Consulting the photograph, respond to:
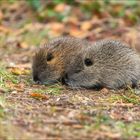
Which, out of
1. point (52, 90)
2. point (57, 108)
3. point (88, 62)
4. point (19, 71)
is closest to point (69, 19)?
point (19, 71)

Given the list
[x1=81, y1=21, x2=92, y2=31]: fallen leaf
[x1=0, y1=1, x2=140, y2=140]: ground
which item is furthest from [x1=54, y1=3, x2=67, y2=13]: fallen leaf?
[x1=0, y1=1, x2=140, y2=140]: ground

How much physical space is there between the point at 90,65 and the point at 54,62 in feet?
1.71

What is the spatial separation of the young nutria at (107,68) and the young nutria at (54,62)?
110mm

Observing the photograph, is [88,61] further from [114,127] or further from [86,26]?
[86,26]

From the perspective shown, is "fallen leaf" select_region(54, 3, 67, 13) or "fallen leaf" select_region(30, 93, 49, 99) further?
"fallen leaf" select_region(54, 3, 67, 13)

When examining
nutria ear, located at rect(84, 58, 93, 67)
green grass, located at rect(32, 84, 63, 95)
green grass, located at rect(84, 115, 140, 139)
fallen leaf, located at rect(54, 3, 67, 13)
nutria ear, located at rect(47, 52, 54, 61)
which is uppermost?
fallen leaf, located at rect(54, 3, 67, 13)

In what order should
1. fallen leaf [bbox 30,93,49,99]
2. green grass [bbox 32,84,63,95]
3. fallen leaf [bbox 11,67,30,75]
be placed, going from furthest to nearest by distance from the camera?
fallen leaf [bbox 11,67,30,75], green grass [bbox 32,84,63,95], fallen leaf [bbox 30,93,49,99]

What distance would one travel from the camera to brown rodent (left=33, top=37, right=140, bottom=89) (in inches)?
A: 338

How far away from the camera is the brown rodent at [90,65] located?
858 centimetres

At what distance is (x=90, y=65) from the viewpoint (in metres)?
8.67

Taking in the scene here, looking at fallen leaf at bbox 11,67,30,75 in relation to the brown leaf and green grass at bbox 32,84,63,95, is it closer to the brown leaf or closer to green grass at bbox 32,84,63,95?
green grass at bbox 32,84,63,95

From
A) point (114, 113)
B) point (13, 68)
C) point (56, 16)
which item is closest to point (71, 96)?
point (114, 113)

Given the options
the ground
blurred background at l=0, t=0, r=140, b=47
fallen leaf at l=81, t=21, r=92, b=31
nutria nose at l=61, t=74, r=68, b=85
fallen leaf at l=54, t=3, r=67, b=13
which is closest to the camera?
the ground

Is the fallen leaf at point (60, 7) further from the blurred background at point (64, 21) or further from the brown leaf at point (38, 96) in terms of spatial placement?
the brown leaf at point (38, 96)
